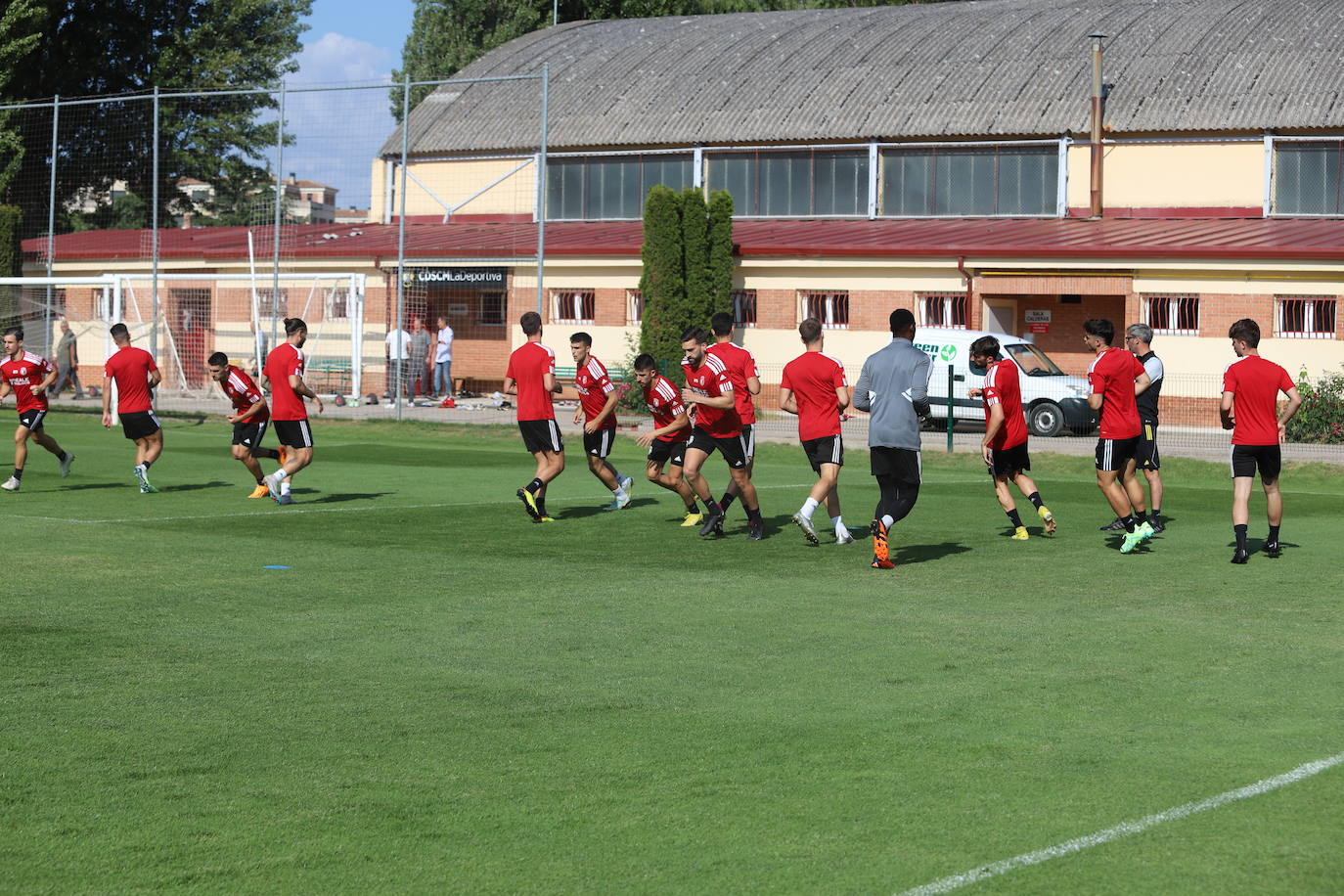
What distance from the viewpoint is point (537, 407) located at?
1681cm

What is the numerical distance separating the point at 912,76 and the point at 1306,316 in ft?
44.4

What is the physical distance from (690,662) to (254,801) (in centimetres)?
339

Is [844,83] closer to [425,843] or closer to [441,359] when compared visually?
[441,359]

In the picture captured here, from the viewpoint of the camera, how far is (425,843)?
6035mm

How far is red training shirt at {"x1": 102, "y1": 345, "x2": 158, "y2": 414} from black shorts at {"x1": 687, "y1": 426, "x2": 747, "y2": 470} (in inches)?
280

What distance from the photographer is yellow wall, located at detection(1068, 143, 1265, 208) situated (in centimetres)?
3822

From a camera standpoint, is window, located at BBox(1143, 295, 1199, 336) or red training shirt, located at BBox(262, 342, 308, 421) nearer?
red training shirt, located at BBox(262, 342, 308, 421)

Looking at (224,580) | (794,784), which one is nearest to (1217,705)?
(794,784)

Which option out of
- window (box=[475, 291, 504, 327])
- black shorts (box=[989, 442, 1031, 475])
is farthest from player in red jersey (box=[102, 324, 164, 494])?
window (box=[475, 291, 504, 327])

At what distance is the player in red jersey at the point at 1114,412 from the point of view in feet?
48.6

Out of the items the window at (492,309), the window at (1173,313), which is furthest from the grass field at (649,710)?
the window at (492,309)

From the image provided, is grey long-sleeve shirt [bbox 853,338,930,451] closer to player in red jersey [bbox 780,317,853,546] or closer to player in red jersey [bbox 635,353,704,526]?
player in red jersey [bbox 780,317,853,546]

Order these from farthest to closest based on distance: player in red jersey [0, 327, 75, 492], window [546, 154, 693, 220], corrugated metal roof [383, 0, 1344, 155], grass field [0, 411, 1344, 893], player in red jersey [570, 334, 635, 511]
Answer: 1. window [546, 154, 693, 220]
2. corrugated metal roof [383, 0, 1344, 155]
3. player in red jersey [0, 327, 75, 492]
4. player in red jersey [570, 334, 635, 511]
5. grass field [0, 411, 1344, 893]

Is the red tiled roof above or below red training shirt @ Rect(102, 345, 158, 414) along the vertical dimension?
above
